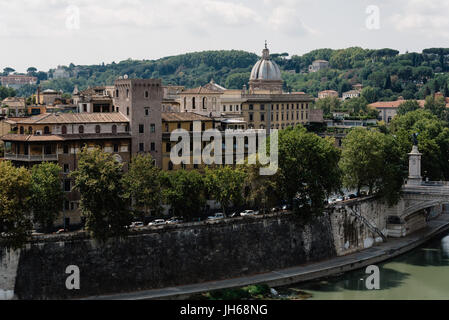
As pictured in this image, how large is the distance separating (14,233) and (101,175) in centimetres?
582

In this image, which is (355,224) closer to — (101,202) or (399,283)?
(399,283)

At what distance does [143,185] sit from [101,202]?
6.03 m

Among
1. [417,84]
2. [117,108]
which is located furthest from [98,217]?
[417,84]

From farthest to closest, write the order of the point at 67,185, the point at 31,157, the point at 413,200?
the point at 413,200 → the point at 67,185 → the point at 31,157

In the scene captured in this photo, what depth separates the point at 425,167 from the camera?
67062mm

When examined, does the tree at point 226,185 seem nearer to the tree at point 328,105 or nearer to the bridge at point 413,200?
the bridge at point 413,200

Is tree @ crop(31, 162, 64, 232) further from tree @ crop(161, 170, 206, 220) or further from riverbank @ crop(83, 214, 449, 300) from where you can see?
tree @ crop(161, 170, 206, 220)

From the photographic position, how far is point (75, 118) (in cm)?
5238

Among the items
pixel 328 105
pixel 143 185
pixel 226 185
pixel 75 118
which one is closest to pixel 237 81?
pixel 328 105

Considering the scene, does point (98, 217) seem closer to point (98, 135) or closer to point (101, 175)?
point (101, 175)

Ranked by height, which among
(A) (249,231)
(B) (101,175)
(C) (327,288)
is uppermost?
(B) (101,175)

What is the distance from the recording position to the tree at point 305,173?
49.6m

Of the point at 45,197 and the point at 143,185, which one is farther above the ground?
the point at 143,185

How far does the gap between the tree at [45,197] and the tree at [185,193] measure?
7154mm
